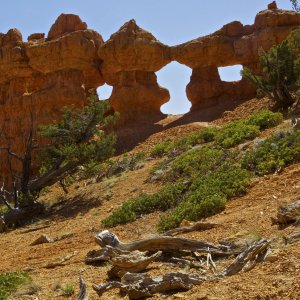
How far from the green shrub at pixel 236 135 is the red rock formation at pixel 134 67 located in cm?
830

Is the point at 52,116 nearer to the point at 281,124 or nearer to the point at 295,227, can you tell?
the point at 281,124

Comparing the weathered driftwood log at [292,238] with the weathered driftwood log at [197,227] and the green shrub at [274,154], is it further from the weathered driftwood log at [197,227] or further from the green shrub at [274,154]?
the green shrub at [274,154]

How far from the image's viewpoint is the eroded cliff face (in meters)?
23.1

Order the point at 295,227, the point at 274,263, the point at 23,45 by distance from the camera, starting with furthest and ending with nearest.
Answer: the point at 23,45 < the point at 295,227 < the point at 274,263

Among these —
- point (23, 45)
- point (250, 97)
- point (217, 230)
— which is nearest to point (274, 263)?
point (217, 230)

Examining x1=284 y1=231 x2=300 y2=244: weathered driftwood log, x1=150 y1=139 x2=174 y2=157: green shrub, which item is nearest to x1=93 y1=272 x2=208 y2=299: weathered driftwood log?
x1=284 y1=231 x2=300 y2=244: weathered driftwood log

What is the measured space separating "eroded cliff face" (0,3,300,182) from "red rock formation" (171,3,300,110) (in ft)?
0.14

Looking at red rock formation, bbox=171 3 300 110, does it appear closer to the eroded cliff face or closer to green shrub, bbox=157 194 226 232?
the eroded cliff face

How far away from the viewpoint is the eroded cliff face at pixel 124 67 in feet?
75.7

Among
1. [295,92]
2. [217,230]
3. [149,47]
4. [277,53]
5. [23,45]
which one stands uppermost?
[23,45]

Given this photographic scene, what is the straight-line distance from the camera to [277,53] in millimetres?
17797

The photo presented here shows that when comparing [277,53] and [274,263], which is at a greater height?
[277,53]

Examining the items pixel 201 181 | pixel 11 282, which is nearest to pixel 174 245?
pixel 11 282

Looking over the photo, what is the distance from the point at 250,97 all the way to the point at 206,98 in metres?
2.11
